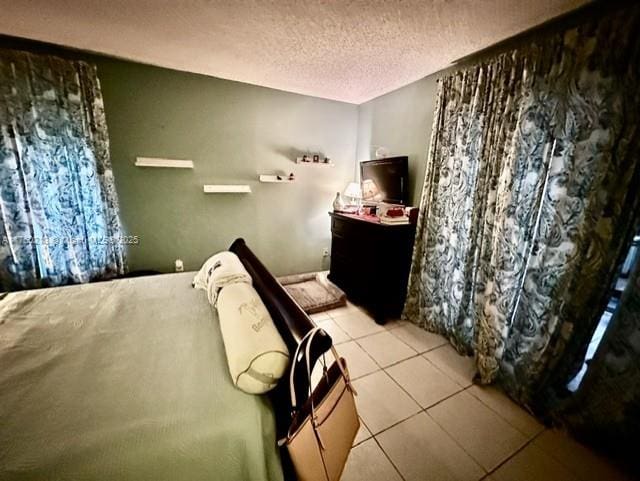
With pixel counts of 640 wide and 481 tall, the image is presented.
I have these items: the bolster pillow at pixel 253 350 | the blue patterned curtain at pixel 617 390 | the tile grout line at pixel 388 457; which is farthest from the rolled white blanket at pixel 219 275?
the blue patterned curtain at pixel 617 390

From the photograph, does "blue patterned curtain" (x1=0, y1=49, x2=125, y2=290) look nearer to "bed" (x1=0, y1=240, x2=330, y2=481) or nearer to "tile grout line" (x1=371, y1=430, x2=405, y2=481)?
"bed" (x1=0, y1=240, x2=330, y2=481)

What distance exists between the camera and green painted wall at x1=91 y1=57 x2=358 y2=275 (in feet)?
7.92

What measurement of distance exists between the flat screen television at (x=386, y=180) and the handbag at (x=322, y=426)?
208cm

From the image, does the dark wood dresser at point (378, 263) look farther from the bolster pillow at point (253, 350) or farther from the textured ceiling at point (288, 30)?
the bolster pillow at point (253, 350)

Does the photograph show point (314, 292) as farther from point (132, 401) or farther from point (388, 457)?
point (132, 401)

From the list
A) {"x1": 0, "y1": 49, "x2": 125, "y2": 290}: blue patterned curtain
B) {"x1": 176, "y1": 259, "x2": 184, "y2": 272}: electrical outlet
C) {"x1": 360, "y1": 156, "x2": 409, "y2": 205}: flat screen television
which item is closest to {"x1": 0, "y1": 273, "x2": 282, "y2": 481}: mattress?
{"x1": 0, "y1": 49, "x2": 125, "y2": 290}: blue patterned curtain

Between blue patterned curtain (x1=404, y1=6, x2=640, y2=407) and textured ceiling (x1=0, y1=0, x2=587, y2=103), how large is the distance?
0.83ft

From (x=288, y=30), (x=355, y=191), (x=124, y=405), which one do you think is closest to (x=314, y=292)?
(x=355, y=191)

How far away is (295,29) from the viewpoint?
170 centimetres

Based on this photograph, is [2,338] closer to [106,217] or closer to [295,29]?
[106,217]

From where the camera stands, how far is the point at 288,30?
171 cm

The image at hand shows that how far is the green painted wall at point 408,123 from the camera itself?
92.9 inches

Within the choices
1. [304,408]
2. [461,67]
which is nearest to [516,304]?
[304,408]

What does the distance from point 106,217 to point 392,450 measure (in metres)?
2.92
